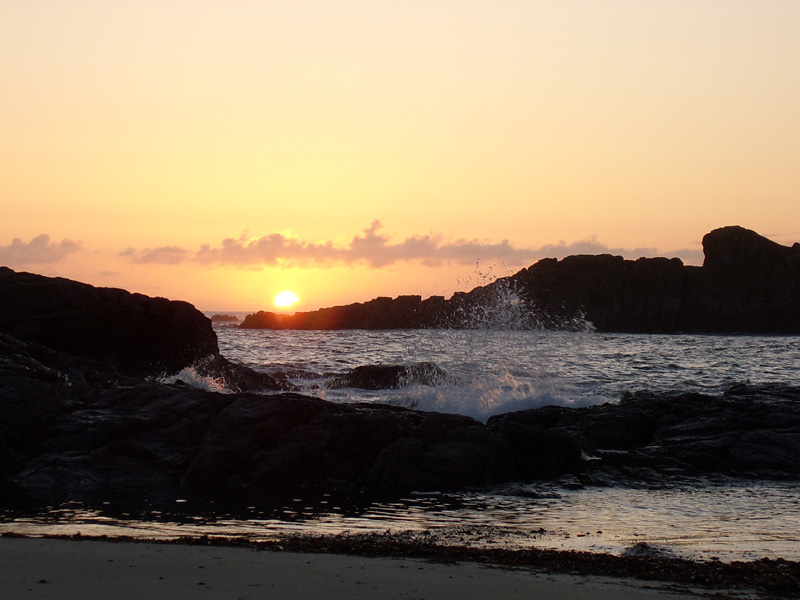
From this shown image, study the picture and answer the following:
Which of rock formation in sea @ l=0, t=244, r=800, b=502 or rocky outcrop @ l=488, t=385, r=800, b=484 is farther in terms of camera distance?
rocky outcrop @ l=488, t=385, r=800, b=484

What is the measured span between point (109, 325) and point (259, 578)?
12.8 m

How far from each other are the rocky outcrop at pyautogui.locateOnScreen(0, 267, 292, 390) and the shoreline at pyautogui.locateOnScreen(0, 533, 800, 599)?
32.3ft

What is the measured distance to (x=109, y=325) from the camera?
1661 cm

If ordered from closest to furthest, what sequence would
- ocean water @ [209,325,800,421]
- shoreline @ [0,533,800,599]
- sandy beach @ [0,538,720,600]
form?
sandy beach @ [0,538,720,600] → shoreline @ [0,533,800,599] → ocean water @ [209,325,800,421]

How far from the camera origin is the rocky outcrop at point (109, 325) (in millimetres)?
15391

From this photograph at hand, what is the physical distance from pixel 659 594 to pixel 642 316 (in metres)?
91.9

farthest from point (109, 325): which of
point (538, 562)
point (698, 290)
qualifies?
point (698, 290)

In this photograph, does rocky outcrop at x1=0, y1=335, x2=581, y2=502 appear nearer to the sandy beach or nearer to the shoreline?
the shoreline

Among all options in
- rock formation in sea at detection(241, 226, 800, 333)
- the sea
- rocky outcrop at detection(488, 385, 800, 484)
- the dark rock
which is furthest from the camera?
rock formation in sea at detection(241, 226, 800, 333)

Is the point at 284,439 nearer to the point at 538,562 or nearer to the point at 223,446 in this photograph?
the point at 223,446

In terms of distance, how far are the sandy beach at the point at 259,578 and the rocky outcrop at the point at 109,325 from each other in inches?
406

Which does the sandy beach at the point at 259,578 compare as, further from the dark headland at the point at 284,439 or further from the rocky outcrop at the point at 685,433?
the rocky outcrop at the point at 685,433

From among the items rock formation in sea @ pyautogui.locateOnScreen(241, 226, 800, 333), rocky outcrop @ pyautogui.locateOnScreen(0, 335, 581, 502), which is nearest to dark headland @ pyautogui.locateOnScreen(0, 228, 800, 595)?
rocky outcrop @ pyautogui.locateOnScreen(0, 335, 581, 502)

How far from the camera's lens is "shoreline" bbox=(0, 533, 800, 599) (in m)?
5.22
